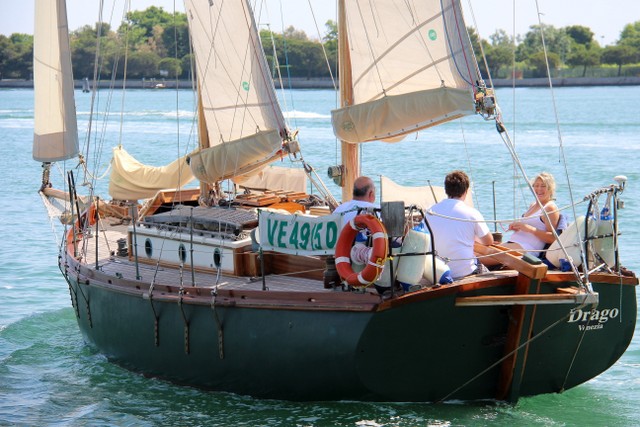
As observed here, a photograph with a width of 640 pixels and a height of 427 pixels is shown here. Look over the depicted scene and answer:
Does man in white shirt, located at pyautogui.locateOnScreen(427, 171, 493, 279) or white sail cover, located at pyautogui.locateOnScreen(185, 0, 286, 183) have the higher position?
white sail cover, located at pyautogui.locateOnScreen(185, 0, 286, 183)

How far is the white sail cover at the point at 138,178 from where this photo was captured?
57.1ft

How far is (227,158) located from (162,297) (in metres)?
2.49

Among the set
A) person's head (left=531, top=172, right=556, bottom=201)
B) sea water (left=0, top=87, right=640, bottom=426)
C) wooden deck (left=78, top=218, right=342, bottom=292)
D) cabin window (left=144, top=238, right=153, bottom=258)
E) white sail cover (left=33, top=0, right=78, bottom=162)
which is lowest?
sea water (left=0, top=87, right=640, bottom=426)

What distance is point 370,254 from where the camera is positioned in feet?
36.7

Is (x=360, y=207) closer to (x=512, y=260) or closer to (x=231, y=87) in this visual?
(x=512, y=260)

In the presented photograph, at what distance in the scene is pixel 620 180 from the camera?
11.7m

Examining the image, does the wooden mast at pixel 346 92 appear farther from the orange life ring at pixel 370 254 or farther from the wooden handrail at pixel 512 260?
the orange life ring at pixel 370 254

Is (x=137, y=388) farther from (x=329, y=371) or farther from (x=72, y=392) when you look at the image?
(x=329, y=371)

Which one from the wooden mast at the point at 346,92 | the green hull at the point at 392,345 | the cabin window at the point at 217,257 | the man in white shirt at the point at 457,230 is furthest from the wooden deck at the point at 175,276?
the wooden mast at the point at 346,92

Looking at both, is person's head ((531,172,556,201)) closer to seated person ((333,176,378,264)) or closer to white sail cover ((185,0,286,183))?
seated person ((333,176,378,264))

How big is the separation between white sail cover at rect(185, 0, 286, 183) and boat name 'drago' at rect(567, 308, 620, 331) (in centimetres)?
450

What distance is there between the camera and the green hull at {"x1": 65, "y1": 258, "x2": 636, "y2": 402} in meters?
11.5

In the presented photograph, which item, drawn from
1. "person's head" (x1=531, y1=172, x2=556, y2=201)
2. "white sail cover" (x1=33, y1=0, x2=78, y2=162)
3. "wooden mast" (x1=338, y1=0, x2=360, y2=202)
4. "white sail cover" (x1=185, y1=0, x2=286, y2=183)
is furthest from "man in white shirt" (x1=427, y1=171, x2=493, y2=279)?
"white sail cover" (x1=33, y1=0, x2=78, y2=162)

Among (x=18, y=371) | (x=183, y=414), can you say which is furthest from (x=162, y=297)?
(x=18, y=371)
